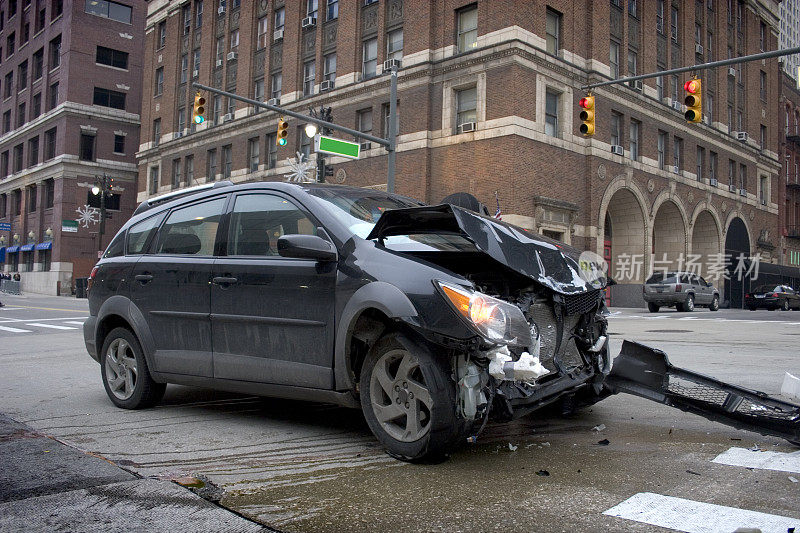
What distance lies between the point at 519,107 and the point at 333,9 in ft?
43.3

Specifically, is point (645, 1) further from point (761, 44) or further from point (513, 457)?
point (513, 457)

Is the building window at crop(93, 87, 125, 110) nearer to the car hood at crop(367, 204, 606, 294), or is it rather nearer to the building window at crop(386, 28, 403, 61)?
the building window at crop(386, 28, 403, 61)

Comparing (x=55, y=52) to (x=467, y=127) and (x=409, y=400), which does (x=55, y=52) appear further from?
(x=409, y=400)

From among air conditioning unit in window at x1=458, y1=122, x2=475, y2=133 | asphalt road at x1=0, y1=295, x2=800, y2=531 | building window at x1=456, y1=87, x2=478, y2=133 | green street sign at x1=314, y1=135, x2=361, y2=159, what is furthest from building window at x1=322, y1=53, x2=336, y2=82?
asphalt road at x1=0, y1=295, x2=800, y2=531

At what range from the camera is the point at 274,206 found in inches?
195

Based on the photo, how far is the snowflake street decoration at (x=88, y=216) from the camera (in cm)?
5131

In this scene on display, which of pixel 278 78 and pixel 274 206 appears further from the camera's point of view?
pixel 278 78

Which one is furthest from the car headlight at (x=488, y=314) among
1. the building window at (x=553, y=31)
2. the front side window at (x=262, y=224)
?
the building window at (x=553, y=31)

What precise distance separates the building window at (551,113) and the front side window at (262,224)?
84.6 ft

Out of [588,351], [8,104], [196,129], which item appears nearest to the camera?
[588,351]

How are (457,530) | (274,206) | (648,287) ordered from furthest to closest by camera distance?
1. (648,287)
2. (274,206)
3. (457,530)

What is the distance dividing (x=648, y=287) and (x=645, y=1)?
51.2ft

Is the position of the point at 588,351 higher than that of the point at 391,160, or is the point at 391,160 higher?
the point at 391,160

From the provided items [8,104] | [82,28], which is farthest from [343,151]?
[8,104]
